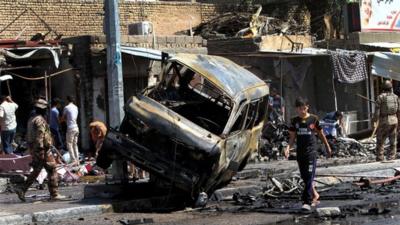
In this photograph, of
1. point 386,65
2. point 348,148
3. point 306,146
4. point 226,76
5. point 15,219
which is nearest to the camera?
point 15,219

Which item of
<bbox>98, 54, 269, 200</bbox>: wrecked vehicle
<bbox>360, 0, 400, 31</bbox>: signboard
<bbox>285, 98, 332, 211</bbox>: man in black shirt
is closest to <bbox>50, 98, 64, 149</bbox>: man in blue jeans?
<bbox>98, 54, 269, 200</bbox>: wrecked vehicle

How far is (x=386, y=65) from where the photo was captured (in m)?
23.1

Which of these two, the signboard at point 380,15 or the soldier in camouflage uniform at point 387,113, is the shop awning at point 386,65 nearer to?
the signboard at point 380,15

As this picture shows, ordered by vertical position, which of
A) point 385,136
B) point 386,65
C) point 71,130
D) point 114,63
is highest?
point 114,63

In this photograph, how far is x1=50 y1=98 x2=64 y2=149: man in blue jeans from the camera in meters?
17.9

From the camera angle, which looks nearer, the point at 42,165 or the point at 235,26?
the point at 42,165

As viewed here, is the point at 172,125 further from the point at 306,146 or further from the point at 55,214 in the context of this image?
the point at 55,214

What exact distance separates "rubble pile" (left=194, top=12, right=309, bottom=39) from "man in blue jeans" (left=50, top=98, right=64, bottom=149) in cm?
820

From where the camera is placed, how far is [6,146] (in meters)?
17.3

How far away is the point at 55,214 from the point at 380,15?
1989cm

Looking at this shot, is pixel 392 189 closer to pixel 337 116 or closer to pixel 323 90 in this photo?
pixel 337 116

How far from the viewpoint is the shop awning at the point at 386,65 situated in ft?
75.5

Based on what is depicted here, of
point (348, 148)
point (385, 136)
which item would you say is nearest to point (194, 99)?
point (385, 136)

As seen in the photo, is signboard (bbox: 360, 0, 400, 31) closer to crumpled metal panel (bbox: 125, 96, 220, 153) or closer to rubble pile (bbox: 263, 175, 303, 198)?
rubble pile (bbox: 263, 175, 303, 198)
